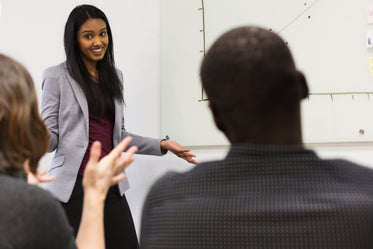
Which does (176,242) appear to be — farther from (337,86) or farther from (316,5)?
(316,5)

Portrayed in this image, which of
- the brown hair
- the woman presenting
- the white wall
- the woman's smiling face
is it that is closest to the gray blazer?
the woman presenting

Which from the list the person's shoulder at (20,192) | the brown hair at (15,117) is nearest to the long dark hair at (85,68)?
the brown hair at (15,117)

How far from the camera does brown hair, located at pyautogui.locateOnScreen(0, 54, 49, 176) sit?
0.86 m

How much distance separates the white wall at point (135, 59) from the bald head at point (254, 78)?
1.72m

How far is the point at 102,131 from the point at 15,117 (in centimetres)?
124

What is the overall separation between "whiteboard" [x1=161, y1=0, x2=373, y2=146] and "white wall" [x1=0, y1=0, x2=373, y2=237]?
0.24 meters

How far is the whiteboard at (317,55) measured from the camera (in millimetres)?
2057

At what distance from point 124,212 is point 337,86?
3.65ft

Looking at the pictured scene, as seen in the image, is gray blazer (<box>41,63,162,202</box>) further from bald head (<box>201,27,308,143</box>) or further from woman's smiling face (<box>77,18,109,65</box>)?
bald head (<box>201,27,308,143</box>)

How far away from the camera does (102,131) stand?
82.6 inches

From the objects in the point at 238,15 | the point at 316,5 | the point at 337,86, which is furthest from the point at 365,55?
the point at 238,15

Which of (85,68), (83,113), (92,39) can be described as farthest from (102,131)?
(92,39)

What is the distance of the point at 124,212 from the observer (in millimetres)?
2117

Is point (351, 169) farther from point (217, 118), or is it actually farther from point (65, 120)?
point (65, 120)
